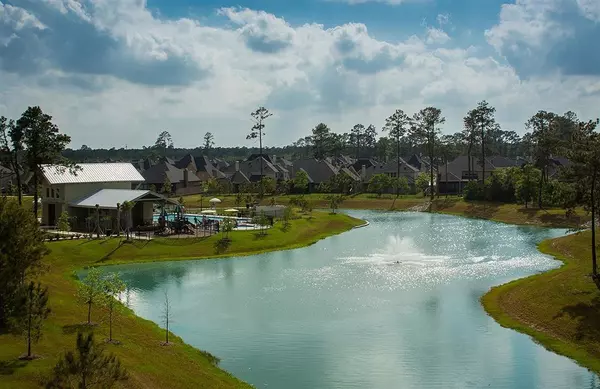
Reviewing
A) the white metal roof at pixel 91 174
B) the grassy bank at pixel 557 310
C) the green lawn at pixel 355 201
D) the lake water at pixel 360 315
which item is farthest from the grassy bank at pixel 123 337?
the green lawn at pixel 355 201

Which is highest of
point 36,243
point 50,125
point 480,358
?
point 50,125

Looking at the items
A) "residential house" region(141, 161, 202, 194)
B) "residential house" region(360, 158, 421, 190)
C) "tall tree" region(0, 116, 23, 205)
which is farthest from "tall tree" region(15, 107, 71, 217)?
"residential house" region(360, 158, 421, 190)

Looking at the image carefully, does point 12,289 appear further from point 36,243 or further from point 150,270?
point 150,270

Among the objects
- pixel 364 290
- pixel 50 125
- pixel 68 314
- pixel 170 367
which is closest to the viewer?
pixel 170 367

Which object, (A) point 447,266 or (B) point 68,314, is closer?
(B) point 68,314

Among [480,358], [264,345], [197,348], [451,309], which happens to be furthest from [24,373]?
[451,309]

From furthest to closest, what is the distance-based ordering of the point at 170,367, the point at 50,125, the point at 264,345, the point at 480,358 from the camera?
1. the point at 50,125
2. the point at 264,345
3. the point at 480,358
4. the point at 170,367

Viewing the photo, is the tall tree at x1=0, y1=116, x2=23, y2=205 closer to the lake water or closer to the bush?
the lake water

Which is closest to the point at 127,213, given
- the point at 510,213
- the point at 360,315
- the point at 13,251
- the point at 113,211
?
the point at 113,211
